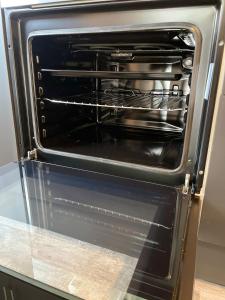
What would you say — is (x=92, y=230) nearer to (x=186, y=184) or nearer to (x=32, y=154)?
(x=186, y=184)

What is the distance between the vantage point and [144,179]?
86 centimetres

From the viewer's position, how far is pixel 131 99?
1.20 meters

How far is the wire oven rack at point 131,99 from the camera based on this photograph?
1.13 m

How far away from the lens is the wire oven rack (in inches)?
44.4

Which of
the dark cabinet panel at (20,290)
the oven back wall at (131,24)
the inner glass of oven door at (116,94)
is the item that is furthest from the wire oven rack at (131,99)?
the dark cabinet panel at (20,290)

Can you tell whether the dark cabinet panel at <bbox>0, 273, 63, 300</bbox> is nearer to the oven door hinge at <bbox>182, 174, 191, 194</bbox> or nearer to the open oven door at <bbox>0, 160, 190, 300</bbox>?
the open oven door at <bbox>0, 160, 190, 300</bbox>

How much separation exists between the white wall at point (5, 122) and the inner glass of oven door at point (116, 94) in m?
0.12

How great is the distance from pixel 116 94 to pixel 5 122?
1.88 ft

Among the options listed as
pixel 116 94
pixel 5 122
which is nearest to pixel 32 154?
pixel 5 122

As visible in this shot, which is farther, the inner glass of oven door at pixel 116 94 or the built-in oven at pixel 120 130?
the inner glass of oven door at pixel 116 94

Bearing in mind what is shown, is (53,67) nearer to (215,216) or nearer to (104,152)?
(104,152)

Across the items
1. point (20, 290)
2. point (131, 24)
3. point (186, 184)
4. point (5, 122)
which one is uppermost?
point (131, 24)

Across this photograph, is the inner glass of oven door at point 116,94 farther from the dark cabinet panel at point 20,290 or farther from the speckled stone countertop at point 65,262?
the dark cabinet panel at point 20,290

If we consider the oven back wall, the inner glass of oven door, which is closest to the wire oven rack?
the inner glass of oven door
